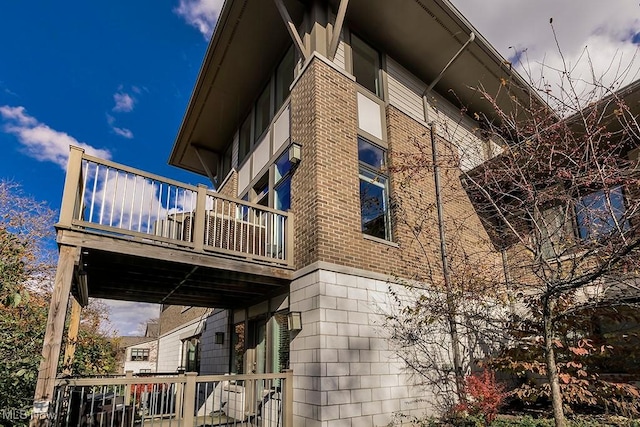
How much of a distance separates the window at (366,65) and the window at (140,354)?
35259 mm

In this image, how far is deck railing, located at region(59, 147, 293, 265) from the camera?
526 cm

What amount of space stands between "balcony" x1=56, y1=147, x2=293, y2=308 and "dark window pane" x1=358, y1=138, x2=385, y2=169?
2.00 metres

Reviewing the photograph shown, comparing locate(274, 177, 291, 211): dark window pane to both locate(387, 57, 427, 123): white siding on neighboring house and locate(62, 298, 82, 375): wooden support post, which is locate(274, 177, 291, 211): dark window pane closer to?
locate(387, 57, 427, 123): white siding on neighboring house

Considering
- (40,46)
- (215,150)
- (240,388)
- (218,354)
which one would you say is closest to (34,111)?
(40,46)

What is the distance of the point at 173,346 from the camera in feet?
50.6

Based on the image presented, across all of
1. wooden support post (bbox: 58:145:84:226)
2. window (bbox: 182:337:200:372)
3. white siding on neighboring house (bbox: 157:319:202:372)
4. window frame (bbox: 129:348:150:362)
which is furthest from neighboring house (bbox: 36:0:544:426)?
window frame (bbox: 129:348:150:362)

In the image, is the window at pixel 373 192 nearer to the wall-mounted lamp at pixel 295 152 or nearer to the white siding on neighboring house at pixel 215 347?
the wall-mounted lamp at pixel 295 152

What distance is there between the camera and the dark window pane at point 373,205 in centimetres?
745

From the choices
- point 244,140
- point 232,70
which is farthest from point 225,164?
point 232,70

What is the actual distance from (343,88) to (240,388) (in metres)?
6.45

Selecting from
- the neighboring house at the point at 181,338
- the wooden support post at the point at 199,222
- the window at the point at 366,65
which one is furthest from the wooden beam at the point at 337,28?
the neighboring house at the point at 181,338

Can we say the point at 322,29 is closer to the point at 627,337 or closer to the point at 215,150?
the point at 215,150

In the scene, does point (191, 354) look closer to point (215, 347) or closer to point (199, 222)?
point (215, 347)

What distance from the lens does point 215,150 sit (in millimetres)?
13750
